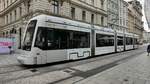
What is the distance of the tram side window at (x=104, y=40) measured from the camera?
1533cm

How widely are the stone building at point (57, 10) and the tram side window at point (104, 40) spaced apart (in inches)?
366

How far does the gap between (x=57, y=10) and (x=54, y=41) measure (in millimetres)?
14784

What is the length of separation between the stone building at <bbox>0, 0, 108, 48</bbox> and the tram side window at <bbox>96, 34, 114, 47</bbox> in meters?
9.28

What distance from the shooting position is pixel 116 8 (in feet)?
157

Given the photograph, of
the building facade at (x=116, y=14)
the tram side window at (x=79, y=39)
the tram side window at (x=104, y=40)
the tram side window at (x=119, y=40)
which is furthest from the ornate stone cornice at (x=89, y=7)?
the tram side window at (x=79, y=39)

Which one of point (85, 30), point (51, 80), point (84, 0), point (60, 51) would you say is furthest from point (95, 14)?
point (51, 80)

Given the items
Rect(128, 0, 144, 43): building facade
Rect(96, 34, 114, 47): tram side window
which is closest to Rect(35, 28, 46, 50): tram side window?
Rect(96, 34, 114, 47): tram side window

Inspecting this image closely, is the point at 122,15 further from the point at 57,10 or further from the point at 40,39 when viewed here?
the point at 40,39

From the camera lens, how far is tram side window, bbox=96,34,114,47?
15330mm

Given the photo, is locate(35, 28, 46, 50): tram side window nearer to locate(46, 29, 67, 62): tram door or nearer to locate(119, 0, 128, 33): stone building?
locate(46, 29, 67, 62): tram door

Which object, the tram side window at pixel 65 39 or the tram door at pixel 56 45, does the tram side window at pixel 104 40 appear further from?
the tram door at pixel 56 45

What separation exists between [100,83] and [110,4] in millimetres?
39788

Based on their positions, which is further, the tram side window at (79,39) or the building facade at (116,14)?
the building facade at (116,14)

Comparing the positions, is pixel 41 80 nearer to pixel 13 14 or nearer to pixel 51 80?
pixel 51 80
